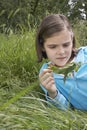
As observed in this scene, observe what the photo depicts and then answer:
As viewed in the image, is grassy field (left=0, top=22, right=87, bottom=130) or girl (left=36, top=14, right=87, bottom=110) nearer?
grassy field (left=0, top=22, right=87, bottom=130)

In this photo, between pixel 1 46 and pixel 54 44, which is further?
pixel 1 46

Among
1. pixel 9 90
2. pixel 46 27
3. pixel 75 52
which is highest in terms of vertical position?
pixel 46 27

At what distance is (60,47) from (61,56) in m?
0.06

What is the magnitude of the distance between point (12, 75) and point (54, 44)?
77 centimetres

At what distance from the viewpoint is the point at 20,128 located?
1.49 metres

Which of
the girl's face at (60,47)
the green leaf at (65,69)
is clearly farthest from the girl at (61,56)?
the green leaf at (65,69)

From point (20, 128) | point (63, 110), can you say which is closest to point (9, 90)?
point (63, 110)

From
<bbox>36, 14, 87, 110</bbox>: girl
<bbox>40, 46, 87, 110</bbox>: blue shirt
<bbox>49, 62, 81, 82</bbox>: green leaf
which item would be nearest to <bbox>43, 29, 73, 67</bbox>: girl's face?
<bbox>36, 14, 87, 110</bbox>: girl

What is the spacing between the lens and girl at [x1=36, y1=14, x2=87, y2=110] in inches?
96.8

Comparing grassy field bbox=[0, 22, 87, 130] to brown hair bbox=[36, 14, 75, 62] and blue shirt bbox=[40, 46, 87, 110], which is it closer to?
blue shirt bbox=[40, 46, 87, 110]

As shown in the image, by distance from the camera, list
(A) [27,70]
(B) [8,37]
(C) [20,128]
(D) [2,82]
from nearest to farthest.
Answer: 1. (C) [20,128]
2. (D) [2,82]
3. (A) [27,70]
4. (B) [8,37]

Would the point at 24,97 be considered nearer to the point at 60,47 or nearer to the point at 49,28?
the point at 60,47

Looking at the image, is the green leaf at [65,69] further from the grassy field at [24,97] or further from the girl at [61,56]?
the girl at [61,56]

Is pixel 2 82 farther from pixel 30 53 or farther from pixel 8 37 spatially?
pixel 8 37
